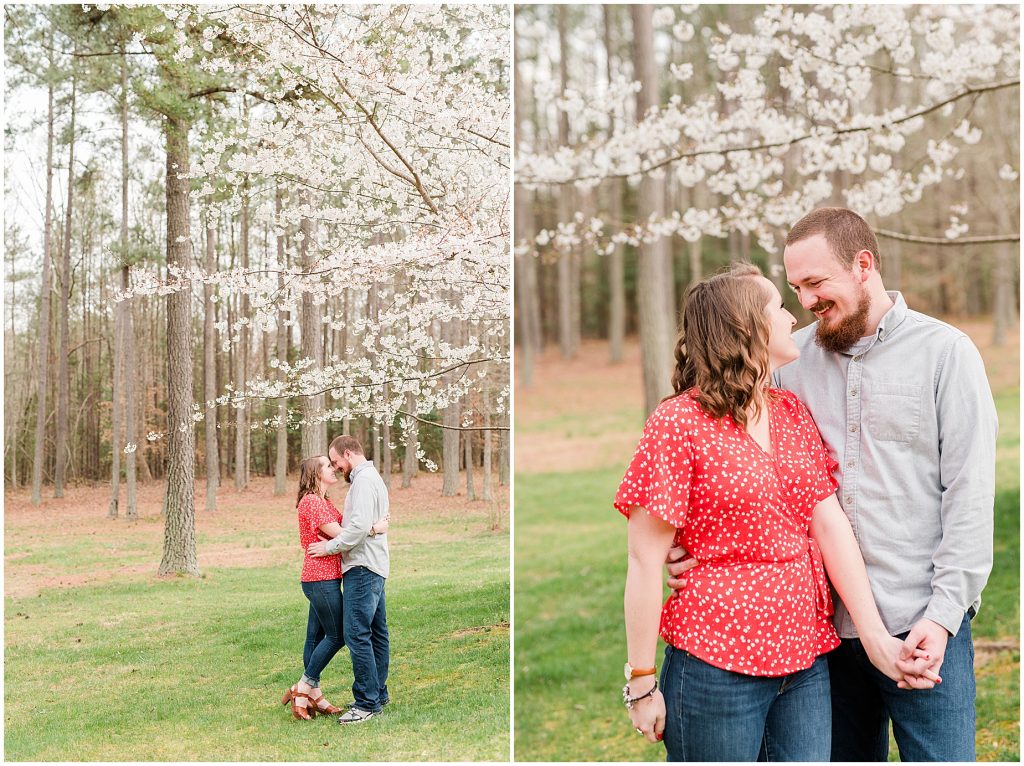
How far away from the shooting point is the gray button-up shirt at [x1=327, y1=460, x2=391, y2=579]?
8.60 feet

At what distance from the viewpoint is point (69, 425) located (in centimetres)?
266

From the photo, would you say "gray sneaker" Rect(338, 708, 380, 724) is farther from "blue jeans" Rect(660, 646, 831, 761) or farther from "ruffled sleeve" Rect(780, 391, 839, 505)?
"ruffled sleeve" Rect(780, 391, 839, 505)

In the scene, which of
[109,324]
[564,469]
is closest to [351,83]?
[109,324]

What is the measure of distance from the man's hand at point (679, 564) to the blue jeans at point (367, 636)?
1189 mm

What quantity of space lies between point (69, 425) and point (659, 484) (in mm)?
1904

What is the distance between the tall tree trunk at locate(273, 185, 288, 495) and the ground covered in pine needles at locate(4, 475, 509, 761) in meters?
0.03

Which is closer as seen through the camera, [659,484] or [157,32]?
[659,484]

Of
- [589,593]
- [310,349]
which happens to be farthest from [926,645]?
[589,593]

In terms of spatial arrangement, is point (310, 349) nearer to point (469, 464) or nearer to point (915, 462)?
point (469, 464)

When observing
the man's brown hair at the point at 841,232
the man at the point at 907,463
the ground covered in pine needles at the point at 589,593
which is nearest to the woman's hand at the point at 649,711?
the man at the point at 907,463

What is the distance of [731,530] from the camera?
166 centimetres

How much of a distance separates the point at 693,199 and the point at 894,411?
12.8m

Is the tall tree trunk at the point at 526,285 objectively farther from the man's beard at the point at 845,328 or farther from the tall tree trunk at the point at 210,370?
the man's beard at the point at 845,328

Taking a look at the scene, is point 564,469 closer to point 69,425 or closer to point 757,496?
point 69,425
